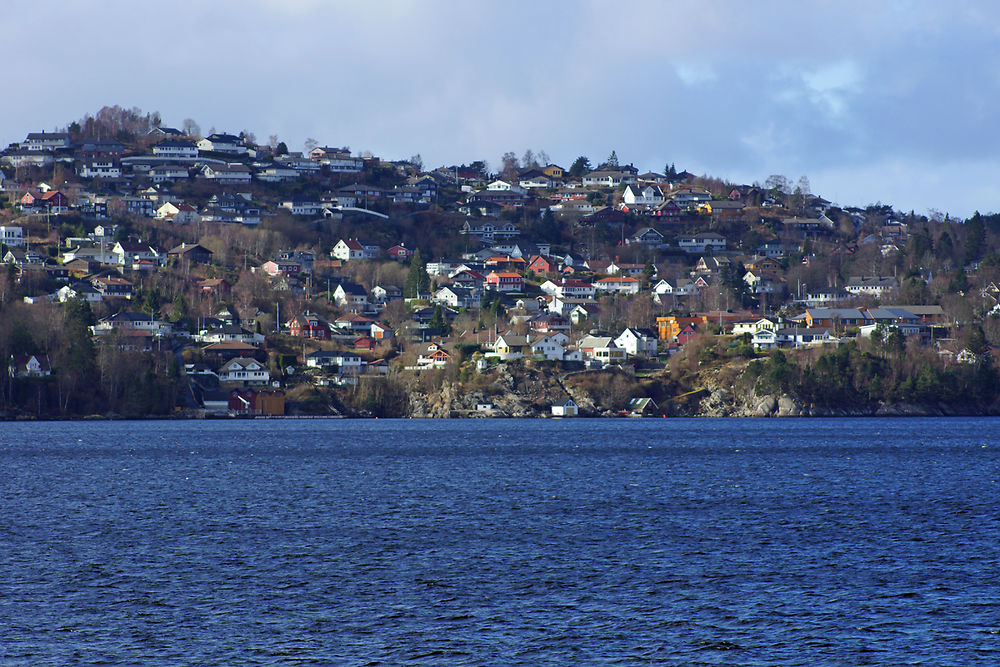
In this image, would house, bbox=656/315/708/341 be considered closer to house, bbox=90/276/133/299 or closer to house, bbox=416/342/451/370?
house, bbox=416/342/451/370

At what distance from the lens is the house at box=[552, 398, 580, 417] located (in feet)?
348

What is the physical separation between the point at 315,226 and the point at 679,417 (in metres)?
71.1

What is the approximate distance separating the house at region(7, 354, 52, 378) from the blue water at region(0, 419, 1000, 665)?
40.9m

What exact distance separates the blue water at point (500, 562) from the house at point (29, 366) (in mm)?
40911

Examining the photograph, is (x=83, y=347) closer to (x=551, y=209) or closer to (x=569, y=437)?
(x=569, y=437)

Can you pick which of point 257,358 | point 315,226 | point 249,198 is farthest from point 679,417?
point 249,198

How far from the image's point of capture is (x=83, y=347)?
97.6 metres

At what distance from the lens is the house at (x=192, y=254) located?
137m

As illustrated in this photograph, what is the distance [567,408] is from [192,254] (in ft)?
181

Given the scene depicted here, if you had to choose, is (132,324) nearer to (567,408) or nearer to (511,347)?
(511,347)

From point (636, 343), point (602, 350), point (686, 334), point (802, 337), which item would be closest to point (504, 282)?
point (686, 334)

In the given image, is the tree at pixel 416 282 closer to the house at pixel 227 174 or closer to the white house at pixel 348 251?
the white house at pixel 348 251

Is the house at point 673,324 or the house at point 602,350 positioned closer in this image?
the house at point 602,350

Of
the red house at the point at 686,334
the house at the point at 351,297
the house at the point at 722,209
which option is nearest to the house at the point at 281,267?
the house at the point at 351,297
